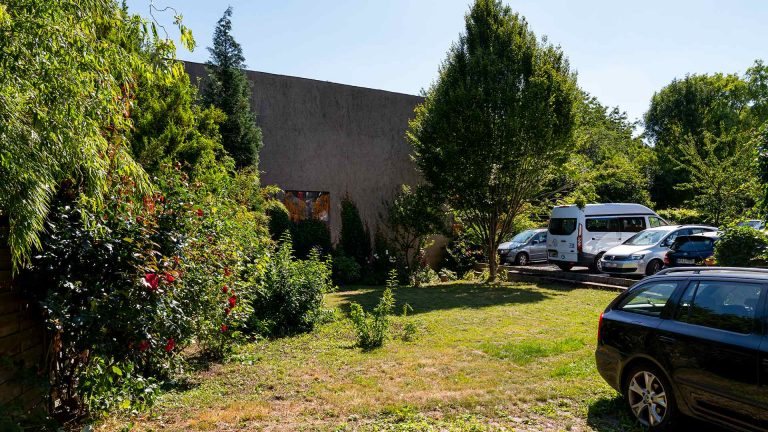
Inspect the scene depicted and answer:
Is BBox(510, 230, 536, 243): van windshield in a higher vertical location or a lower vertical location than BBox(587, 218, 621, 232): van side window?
lower

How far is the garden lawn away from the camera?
477 cm

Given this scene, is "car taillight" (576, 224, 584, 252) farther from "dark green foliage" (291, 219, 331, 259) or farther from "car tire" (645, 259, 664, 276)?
"dark green foliage" (291, 219, 331, 259)

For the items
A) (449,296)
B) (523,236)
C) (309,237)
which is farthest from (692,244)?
(309,237)

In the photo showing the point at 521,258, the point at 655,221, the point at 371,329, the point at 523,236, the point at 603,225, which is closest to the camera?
the point at 371,329

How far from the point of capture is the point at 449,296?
13.9 m

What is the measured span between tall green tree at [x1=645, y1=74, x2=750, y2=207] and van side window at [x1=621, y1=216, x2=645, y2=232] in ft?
51.8

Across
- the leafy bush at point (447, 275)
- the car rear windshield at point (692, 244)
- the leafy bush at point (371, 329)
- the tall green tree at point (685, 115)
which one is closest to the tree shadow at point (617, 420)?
the leafy bush at point (371, 329)

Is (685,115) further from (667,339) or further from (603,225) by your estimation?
(667,339)

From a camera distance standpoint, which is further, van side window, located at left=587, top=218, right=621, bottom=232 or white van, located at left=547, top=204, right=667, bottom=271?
van side window, located at left=587, top=218, right=621, bottom=232

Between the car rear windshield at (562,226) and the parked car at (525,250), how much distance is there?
4273mm

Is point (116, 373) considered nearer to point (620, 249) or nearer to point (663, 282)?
point (663, 282)

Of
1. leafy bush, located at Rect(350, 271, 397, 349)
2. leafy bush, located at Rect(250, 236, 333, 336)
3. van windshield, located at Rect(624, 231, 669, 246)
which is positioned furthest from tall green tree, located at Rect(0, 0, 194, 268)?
van windshield, located at Rect(624, 231, 669, 246)

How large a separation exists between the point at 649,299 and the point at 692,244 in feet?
40.1

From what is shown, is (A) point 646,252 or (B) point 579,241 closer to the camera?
(A) point 646,252
